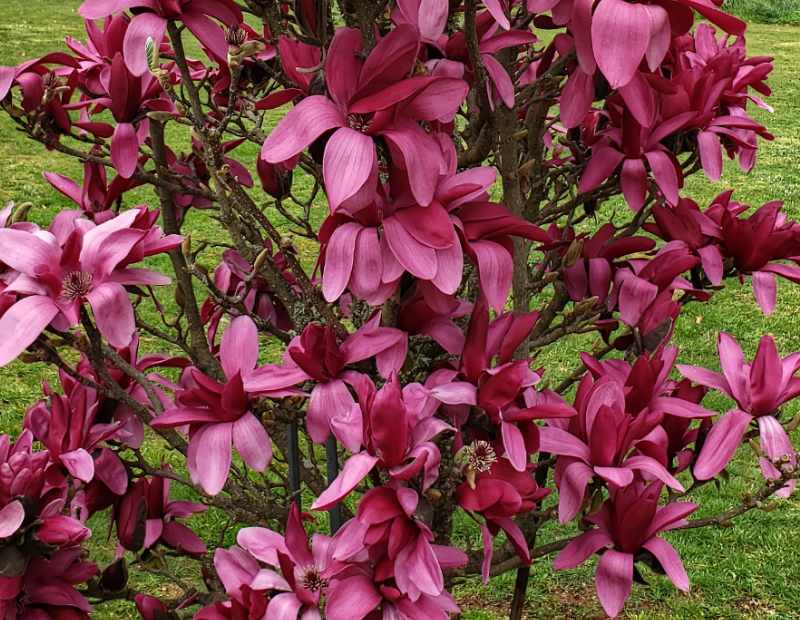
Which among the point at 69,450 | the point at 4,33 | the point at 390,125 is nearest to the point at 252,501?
the point at 69,450

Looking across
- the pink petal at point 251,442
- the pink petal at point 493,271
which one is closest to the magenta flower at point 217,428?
the pink petal at point 251,442

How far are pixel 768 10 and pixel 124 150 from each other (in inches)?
713

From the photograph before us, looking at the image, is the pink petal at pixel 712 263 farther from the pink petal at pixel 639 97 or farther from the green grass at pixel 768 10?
the green grass at pixel 768 10

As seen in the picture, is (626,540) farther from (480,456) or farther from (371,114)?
(371,114)

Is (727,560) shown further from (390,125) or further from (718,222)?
(390,125)

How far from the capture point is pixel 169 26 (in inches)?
56.7

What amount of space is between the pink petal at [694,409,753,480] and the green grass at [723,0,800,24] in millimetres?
17458

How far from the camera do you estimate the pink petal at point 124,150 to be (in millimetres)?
1681

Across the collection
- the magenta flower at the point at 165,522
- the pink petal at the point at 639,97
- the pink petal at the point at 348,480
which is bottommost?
the magenta flower at the point at 165,522

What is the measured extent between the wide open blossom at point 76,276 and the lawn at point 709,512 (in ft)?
6.89

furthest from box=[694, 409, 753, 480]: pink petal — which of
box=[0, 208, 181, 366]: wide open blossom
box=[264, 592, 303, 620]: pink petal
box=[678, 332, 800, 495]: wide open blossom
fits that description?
box=[0, 208, 181, 366]: wide open blossom

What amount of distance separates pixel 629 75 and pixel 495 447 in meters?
0.54

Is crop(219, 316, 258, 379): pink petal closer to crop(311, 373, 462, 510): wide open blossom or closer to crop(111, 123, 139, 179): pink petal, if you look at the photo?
crop(311, 373, 462, 510): wide open blossom

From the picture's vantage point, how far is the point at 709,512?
12.8ft
